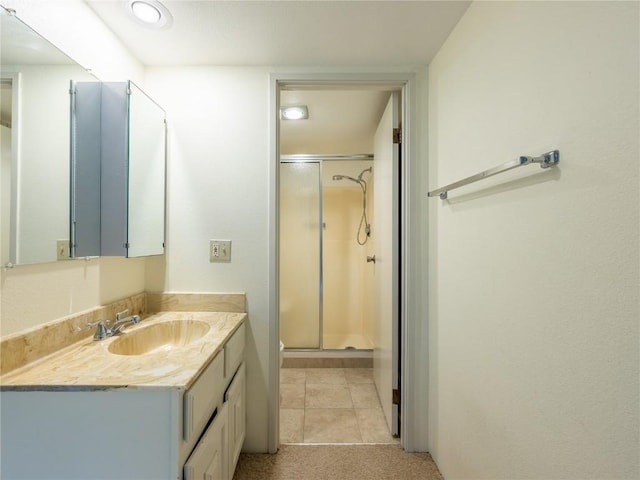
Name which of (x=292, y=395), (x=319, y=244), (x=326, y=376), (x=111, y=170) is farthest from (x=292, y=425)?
(x=111, y=170)

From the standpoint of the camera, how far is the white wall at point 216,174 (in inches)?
64.9

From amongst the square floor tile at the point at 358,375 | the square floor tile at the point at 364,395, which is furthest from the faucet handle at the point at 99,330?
the square floor tile at the point at 358,375

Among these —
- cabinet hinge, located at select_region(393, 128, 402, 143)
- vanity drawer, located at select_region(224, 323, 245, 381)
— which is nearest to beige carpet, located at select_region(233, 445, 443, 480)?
vanity drawer, located at select_region(224, 323, 245, 381)

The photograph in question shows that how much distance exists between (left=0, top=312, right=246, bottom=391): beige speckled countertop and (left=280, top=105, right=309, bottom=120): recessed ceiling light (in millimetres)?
1780

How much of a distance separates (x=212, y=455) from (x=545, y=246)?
4.29 ft

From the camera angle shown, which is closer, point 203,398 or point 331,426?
point 203,398

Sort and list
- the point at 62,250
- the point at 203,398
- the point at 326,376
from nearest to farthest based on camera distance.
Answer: the point at 203,398
the point at 62,250
the point at 326,376

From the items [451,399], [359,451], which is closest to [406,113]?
[451,399]

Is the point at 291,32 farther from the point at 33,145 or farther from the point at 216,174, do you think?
the point at 33,145

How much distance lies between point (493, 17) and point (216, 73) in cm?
137

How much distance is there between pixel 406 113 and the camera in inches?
64.9

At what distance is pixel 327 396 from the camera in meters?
2.26

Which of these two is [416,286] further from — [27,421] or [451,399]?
[27,421]

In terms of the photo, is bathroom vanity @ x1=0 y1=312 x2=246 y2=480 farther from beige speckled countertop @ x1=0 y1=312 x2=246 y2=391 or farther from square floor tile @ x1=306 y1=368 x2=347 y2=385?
square floor tile @ x1=306 y1=368 x2=347 y2=385
